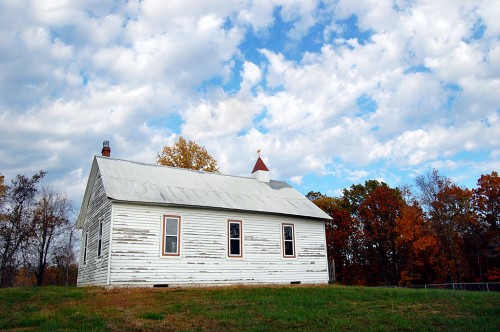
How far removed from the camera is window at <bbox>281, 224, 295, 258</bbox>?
23.6m

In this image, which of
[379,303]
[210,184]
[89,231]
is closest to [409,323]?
[379,303]

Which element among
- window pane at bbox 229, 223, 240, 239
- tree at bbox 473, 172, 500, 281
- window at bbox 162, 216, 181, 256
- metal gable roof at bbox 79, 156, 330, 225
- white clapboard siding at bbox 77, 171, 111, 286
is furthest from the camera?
tree at bbox 473, 172, 500, 281

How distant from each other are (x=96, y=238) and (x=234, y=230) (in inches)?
277

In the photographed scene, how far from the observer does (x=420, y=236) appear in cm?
4056

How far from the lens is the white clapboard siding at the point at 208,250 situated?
62.8 ft

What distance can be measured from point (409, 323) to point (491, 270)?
3229 centimetres

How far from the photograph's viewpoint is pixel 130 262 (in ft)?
62.3

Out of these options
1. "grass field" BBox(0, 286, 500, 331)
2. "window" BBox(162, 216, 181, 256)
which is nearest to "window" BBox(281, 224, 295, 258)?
"window" BBox(162, 216, 181, 256)

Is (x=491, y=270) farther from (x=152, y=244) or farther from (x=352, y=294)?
(x=152, y=244)

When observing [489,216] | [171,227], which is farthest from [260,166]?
[489,216]

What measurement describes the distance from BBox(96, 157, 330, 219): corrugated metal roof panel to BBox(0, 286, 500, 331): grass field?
204 inches

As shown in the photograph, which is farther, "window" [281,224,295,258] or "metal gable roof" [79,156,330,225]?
"window" [281,224,295,258]

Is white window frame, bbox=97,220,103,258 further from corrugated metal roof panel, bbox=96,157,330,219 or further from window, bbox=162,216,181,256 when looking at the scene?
window, bbox=162,216,181,256

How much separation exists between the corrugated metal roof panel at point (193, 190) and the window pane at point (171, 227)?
0.92m
